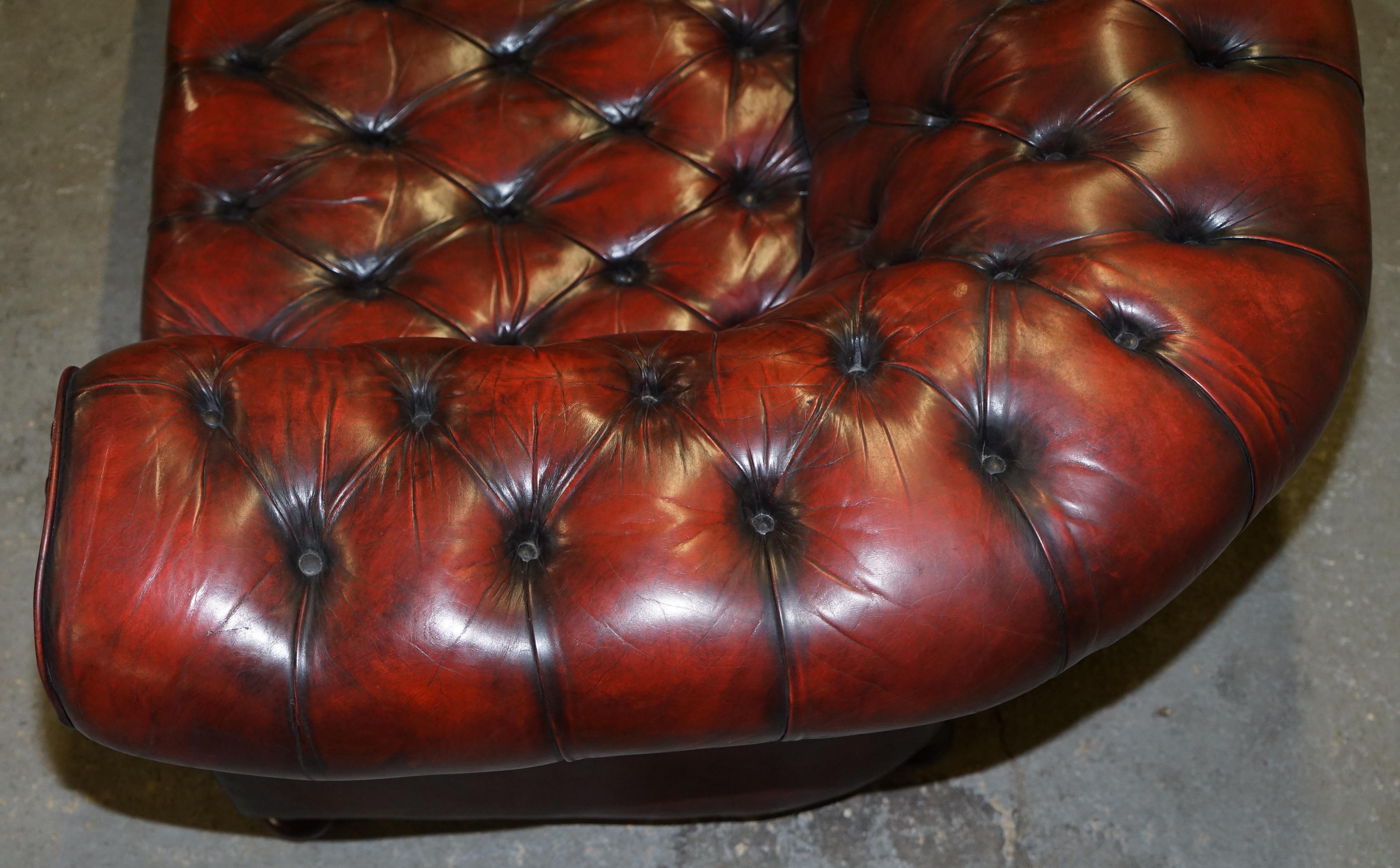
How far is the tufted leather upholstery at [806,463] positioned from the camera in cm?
90

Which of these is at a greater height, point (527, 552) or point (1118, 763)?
point (527, 552)

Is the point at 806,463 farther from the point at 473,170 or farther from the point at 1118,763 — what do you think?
the point at 1118,763

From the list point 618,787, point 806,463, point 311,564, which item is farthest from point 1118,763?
point 311,564

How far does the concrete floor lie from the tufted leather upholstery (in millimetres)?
595

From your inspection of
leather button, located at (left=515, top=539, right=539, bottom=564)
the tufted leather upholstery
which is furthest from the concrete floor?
leather button, located at (left=515, top=539, right=539, bottom=564)

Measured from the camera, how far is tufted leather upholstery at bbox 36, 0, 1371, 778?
901 millimetres

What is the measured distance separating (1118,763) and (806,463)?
2.77ft

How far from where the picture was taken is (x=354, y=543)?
3.04ft

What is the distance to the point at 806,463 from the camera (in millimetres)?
941

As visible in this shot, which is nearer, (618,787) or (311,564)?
(311,564)

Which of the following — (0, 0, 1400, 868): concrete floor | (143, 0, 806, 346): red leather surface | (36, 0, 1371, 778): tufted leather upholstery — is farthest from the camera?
(0, 0, 1400, 868): concrete floor

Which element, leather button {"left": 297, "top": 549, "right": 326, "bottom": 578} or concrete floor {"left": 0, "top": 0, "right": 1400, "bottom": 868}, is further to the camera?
concrete floor {"left": 0, "top": 0, "right": 1400, "bottom": 868}

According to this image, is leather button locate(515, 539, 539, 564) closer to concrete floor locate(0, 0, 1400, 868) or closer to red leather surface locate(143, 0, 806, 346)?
red leather surface locate(143, 0, 806, 346)

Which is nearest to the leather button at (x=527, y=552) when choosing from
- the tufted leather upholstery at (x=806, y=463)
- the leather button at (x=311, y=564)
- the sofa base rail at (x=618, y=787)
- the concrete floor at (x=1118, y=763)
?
the tufted leather upholstery at (x=806, y=463)
